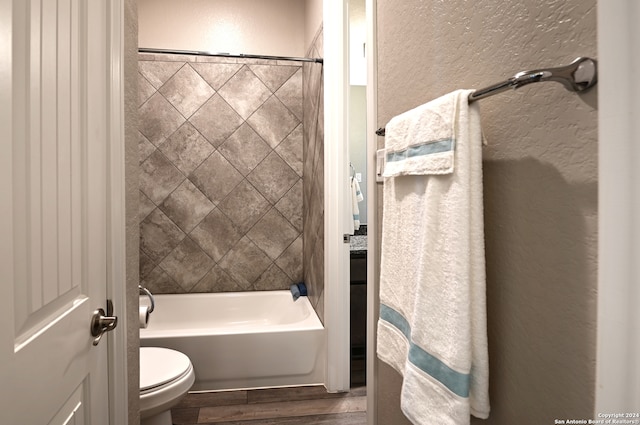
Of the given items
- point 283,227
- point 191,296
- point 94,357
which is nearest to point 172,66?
point 283,227

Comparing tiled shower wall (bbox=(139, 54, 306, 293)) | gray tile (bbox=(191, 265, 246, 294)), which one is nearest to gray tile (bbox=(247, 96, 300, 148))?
tiled shower wall (bbox=(139, 54, 306, 293))

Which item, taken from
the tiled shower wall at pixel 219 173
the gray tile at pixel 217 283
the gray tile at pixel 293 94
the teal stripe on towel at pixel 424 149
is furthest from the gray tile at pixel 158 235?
the teal stripe on towel at pixel 424 149

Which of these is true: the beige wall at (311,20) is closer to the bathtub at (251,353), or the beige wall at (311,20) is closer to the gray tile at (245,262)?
the gray tile at (245,262)

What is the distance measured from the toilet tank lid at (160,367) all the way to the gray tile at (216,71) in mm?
1998

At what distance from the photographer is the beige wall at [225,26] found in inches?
115

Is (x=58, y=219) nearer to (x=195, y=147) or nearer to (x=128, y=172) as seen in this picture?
(x=128, y=172)

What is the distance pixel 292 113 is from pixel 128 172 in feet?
6.70

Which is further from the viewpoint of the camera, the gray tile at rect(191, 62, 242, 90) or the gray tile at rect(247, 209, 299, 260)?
the gray tile at rect(247, 209, 299, 260)

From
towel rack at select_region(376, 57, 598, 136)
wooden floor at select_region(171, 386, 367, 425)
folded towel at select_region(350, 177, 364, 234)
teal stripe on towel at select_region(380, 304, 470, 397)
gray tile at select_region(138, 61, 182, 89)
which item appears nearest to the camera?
towel rack at select_region(376, 57, 598, 136)

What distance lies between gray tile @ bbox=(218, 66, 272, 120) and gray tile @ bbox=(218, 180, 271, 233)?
0.58 m

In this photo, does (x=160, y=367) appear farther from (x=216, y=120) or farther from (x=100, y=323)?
(x=216, y=120)

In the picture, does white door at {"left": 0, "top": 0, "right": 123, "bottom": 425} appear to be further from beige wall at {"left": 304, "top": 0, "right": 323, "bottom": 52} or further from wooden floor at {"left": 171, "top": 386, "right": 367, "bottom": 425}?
beige wall at {"left": 304, "top": 0, "right": 323, "bottom": 52}

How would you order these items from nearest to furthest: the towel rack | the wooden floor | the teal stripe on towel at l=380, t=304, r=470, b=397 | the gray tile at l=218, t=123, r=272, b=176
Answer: the towel rack → the teal stripe on towel at l=380, t=304, r=470, b=397 → the wooden floor → the gray tile at l=218, t=123, r=272, b=176

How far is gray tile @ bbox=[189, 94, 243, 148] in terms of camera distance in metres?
2.90
